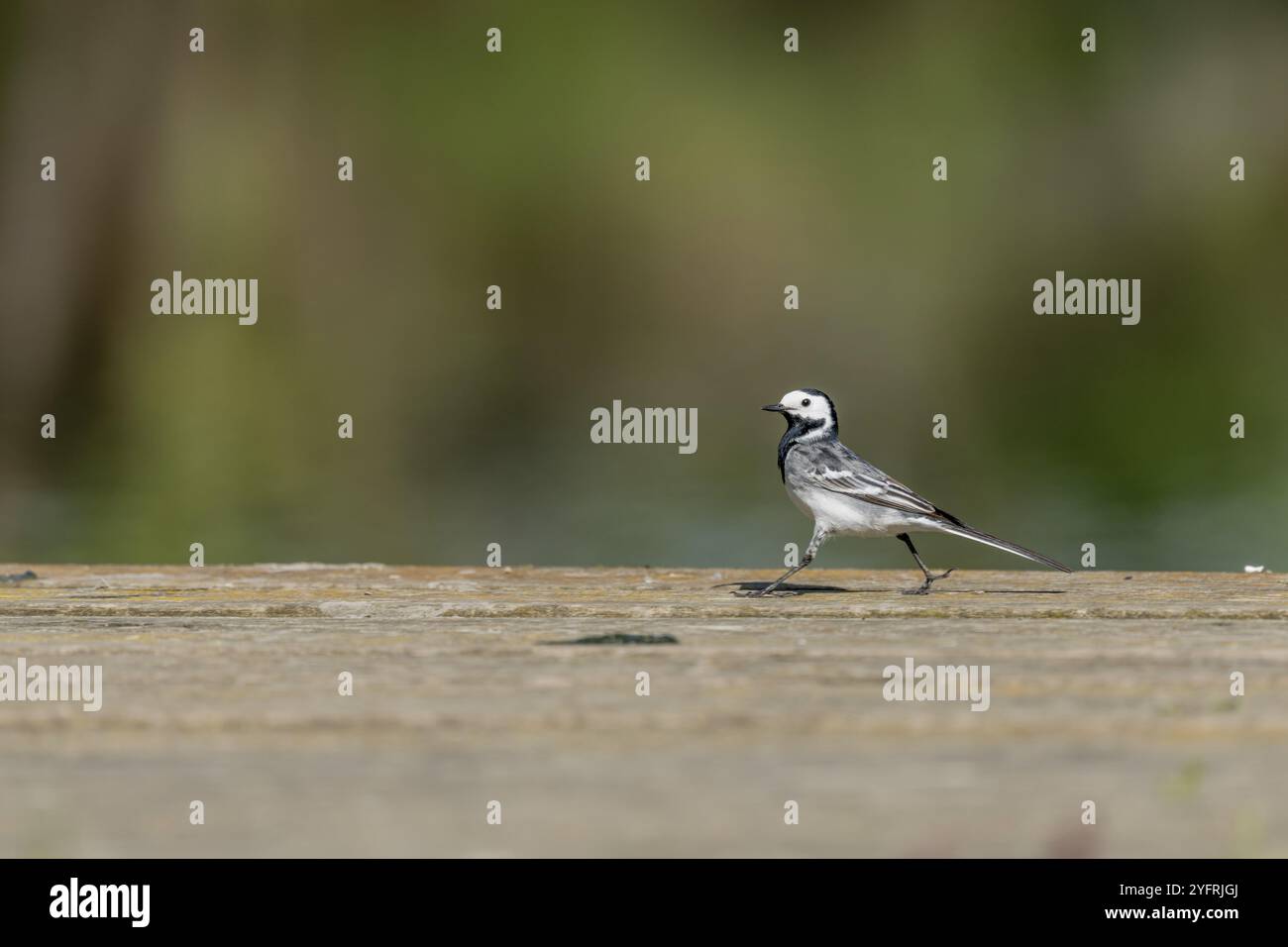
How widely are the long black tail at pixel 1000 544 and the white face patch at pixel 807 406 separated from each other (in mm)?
754

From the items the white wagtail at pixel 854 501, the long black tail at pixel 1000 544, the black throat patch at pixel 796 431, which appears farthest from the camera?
the black throat patch at pixel 796 431

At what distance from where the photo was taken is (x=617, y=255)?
8.62 m

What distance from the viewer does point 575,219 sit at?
8648 mm

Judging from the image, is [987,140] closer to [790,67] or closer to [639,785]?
[790,67]

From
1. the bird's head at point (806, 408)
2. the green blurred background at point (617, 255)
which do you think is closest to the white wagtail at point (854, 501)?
the bird's head at point (806, 408)

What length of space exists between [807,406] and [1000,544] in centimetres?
115

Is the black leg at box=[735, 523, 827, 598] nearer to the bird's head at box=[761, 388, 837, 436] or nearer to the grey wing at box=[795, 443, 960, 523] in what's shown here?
the grey wing at box=[795, 443, 960, 523]

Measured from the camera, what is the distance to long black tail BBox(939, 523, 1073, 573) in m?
4.18

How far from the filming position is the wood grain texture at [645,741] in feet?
5.20

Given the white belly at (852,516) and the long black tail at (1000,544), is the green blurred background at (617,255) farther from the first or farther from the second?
the long black tail at (1000,544)

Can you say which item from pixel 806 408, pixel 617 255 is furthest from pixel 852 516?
pixel 617 255

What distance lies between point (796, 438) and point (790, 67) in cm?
383

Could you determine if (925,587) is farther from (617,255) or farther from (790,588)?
(617,255)

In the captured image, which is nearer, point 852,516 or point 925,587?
point 925,587
